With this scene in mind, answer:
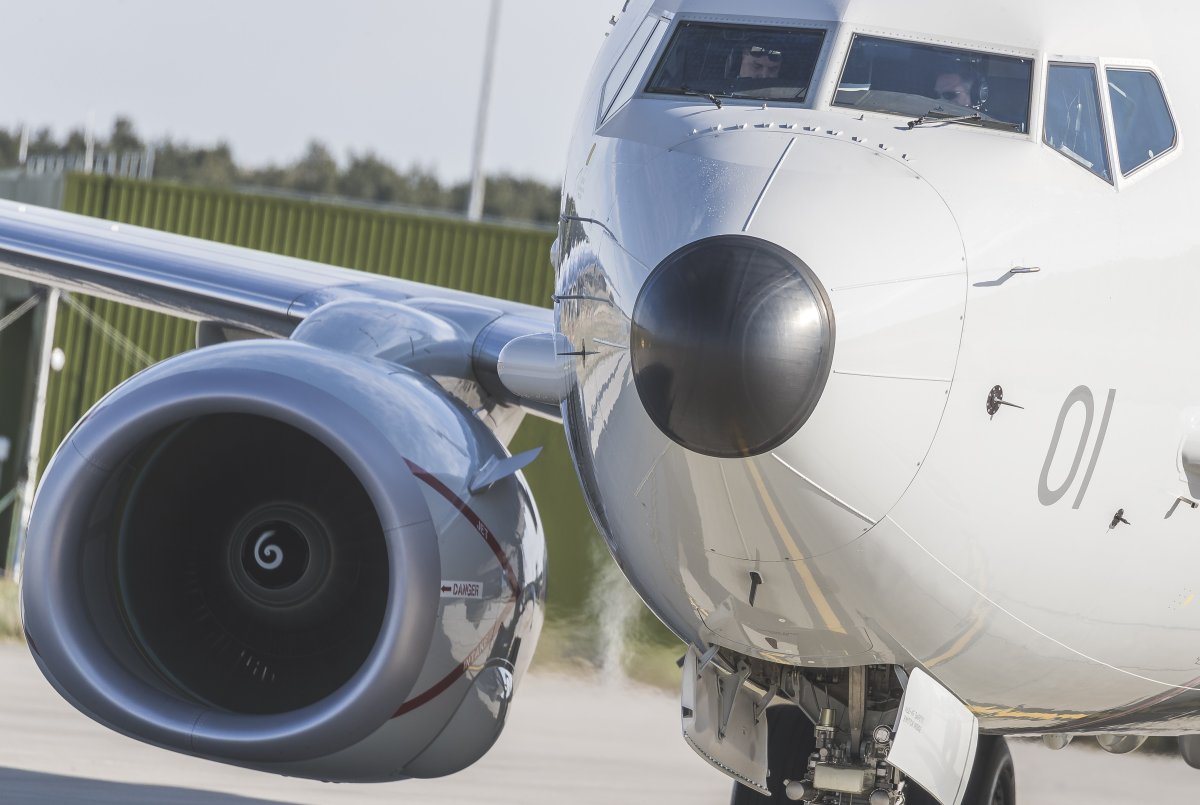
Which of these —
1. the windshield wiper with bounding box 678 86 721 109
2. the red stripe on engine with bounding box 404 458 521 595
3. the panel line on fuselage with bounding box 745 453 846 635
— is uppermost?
the windshield wiper with bounding box 678 86 721 109

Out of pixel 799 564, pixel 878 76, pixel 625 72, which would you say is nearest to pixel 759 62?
pixel 878 76

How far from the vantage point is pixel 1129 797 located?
47.3 feet

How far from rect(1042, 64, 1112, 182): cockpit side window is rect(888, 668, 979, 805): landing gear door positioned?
1535 millimetres

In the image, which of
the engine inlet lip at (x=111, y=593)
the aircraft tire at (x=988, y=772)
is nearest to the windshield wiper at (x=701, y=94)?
the engine inlet lip at (x=111, y=593)

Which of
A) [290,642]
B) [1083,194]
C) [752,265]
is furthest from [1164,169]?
[290,642]

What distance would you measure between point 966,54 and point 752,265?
1257mm

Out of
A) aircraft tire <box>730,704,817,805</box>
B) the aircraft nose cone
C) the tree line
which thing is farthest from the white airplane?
the tree line

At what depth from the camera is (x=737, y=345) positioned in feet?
13.6

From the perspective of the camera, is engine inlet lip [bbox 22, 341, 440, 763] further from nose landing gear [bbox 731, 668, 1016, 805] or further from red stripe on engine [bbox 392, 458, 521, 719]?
nose landing gear [bbox 731, 668, 1016, 805]

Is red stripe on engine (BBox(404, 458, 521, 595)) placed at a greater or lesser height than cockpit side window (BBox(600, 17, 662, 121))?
lesser

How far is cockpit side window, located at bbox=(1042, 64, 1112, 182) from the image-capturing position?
195 inches

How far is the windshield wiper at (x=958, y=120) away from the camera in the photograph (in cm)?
481

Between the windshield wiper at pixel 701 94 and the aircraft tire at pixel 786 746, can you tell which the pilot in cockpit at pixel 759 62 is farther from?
the aircraft tire at pixel 786 746

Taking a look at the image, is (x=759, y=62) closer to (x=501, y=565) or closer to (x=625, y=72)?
(x=625, y=72)
